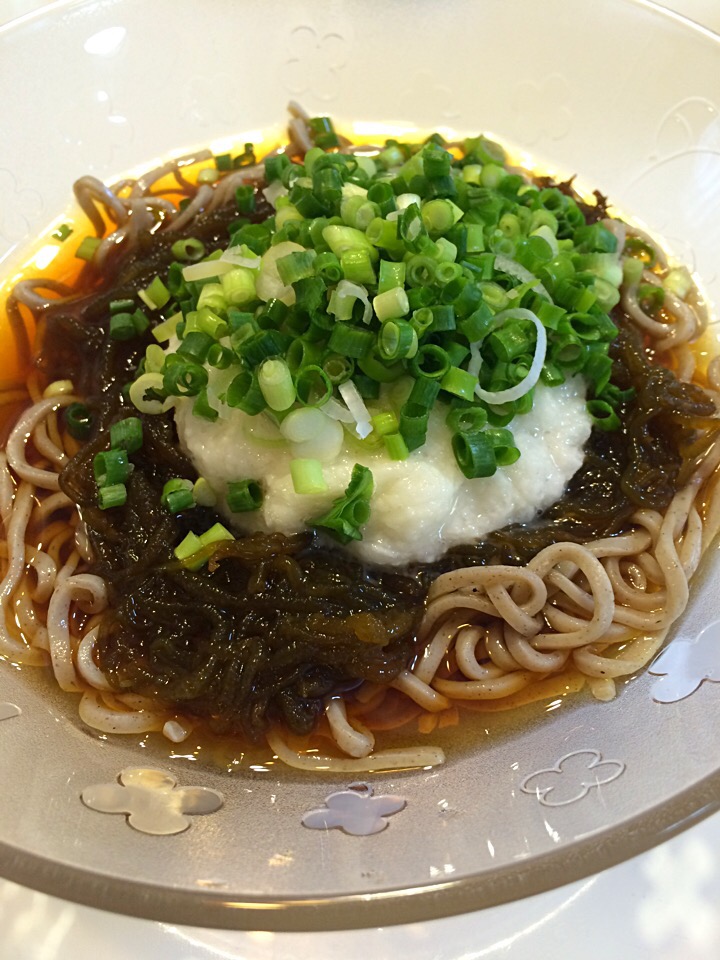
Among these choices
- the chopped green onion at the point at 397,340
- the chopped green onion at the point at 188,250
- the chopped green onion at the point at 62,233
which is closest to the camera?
the chopped green onion at the point at 397,340

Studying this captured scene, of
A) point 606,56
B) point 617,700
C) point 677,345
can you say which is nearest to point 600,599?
point 617,700

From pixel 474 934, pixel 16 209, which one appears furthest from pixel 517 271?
pixel 16 209

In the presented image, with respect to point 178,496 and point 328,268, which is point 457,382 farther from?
point 178,496

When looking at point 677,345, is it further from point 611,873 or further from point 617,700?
point 611,873

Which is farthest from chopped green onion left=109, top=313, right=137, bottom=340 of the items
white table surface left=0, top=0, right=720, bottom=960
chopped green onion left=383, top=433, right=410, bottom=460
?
white table surface left=0, top=0, right=720, bottom=960

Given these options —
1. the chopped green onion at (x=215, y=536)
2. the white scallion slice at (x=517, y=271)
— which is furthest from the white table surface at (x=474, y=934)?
the white scallion slice at (x=517, y=271)

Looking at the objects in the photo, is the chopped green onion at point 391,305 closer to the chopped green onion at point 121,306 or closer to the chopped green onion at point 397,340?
the chopped green onion at point 397,340
